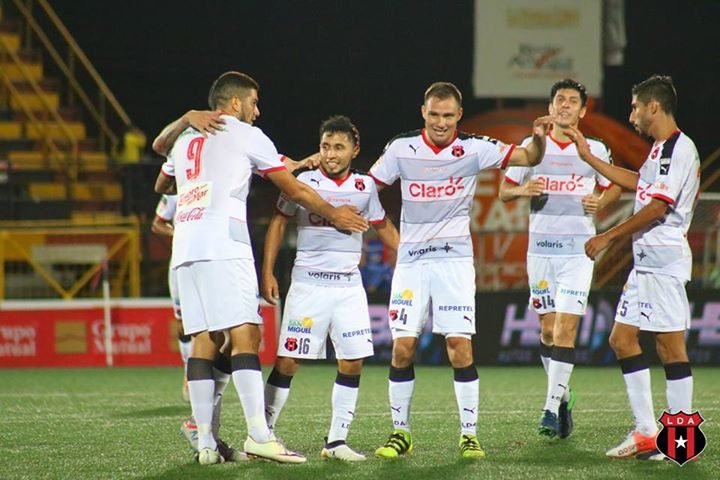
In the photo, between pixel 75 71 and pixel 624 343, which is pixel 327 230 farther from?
pixel 75 71

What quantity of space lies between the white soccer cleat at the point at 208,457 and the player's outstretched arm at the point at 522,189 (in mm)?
2809

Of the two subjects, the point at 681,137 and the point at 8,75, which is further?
the point at 8,75

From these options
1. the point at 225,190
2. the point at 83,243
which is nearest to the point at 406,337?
the point at 225,190

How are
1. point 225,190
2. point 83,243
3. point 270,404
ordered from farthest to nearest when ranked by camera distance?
point 83,243, point 270,404, point 225,190

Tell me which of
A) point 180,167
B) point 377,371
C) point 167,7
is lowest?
point 377,371

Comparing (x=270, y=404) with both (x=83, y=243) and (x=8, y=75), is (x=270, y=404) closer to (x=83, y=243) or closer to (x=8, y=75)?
(x=83, y=243)

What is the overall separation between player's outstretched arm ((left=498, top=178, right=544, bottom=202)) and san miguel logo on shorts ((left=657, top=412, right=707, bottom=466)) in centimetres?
206

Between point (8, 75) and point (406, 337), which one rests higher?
point (8, 75)

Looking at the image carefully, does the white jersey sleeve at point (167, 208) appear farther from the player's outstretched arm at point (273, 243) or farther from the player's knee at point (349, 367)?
the player's knee at point (349, 367)

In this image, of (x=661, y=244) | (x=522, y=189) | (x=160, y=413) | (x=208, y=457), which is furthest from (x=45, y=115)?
(x=661, y=244)

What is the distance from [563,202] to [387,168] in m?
1.77

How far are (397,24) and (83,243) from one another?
9.03 metres

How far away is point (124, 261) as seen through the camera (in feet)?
56.3

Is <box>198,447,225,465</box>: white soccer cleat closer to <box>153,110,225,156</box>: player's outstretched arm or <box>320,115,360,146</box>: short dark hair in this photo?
<box>153,110,225,156</box>: player's outstretched arm
